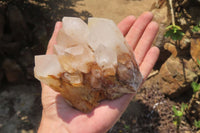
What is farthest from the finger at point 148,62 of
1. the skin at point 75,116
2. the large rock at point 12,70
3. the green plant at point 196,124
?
the large rock at point 12,70

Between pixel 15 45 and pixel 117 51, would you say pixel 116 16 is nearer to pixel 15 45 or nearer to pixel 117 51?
pixel 15 45

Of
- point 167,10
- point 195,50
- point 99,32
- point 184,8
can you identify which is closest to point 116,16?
point 167,10

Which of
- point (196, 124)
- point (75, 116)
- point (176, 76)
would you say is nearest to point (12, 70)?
point (75, 116)

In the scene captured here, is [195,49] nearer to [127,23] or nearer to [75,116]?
[127,23]

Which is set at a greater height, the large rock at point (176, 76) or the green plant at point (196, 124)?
the large rock at point (176, 76)

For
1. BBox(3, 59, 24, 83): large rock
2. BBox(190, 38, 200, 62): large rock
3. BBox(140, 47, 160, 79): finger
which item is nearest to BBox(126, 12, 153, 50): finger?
BBox(140, 47, 160, 79): finger

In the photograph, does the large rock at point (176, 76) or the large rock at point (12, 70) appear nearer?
the large rock at point (176, 76)

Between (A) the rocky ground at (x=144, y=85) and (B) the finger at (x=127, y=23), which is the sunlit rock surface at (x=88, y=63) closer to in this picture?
(B) the finger at (x=127, y=23)

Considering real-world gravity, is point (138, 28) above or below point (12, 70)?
above
